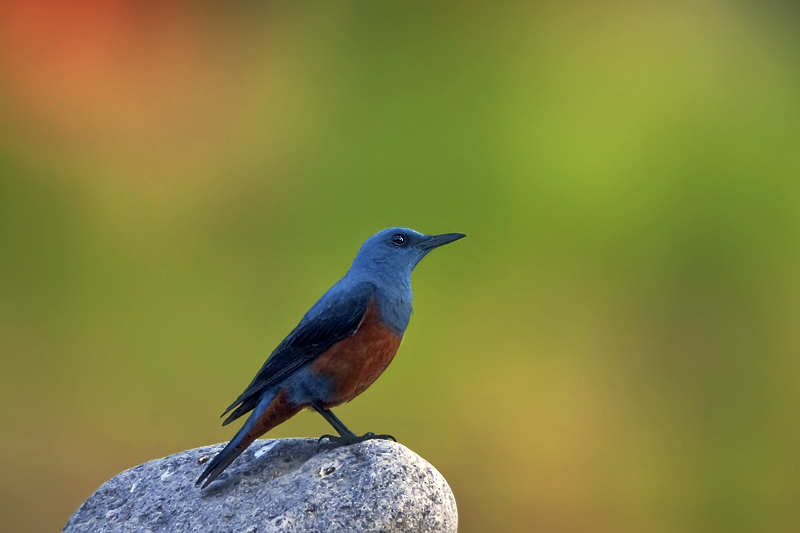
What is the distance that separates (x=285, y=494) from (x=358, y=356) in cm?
85

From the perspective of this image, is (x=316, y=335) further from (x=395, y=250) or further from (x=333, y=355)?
(x=395, y=250)

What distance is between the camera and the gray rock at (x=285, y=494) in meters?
4.45

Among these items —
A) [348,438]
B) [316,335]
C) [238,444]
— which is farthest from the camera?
[348,438]

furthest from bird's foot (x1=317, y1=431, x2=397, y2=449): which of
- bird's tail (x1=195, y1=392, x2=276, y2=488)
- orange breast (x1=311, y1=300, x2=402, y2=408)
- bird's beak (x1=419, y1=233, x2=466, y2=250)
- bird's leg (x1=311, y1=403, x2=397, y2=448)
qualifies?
bird's beak (x1=419, y1=233, x2=466, y2=250)

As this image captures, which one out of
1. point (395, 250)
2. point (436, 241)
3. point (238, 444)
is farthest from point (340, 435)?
point (436, 241)

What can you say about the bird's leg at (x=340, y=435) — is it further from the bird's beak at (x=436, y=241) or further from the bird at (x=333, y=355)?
the bird's beak at (x=436, y=241)

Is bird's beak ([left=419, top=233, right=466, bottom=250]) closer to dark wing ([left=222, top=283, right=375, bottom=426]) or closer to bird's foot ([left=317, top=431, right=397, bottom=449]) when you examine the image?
dark wing ([left=222, top=283, right=375, bottom=426])

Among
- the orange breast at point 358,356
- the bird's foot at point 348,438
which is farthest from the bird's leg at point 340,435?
the orange breast at point 358,356

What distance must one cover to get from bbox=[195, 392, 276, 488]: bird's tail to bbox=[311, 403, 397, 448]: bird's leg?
28 centimetres

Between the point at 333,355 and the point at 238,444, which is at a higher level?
the point at 333,355

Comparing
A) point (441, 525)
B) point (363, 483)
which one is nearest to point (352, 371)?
point (363, 483)

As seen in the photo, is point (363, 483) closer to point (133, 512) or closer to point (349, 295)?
point (349, 295)

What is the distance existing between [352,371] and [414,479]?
2.20 feet

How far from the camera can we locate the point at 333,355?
15.3 ft
